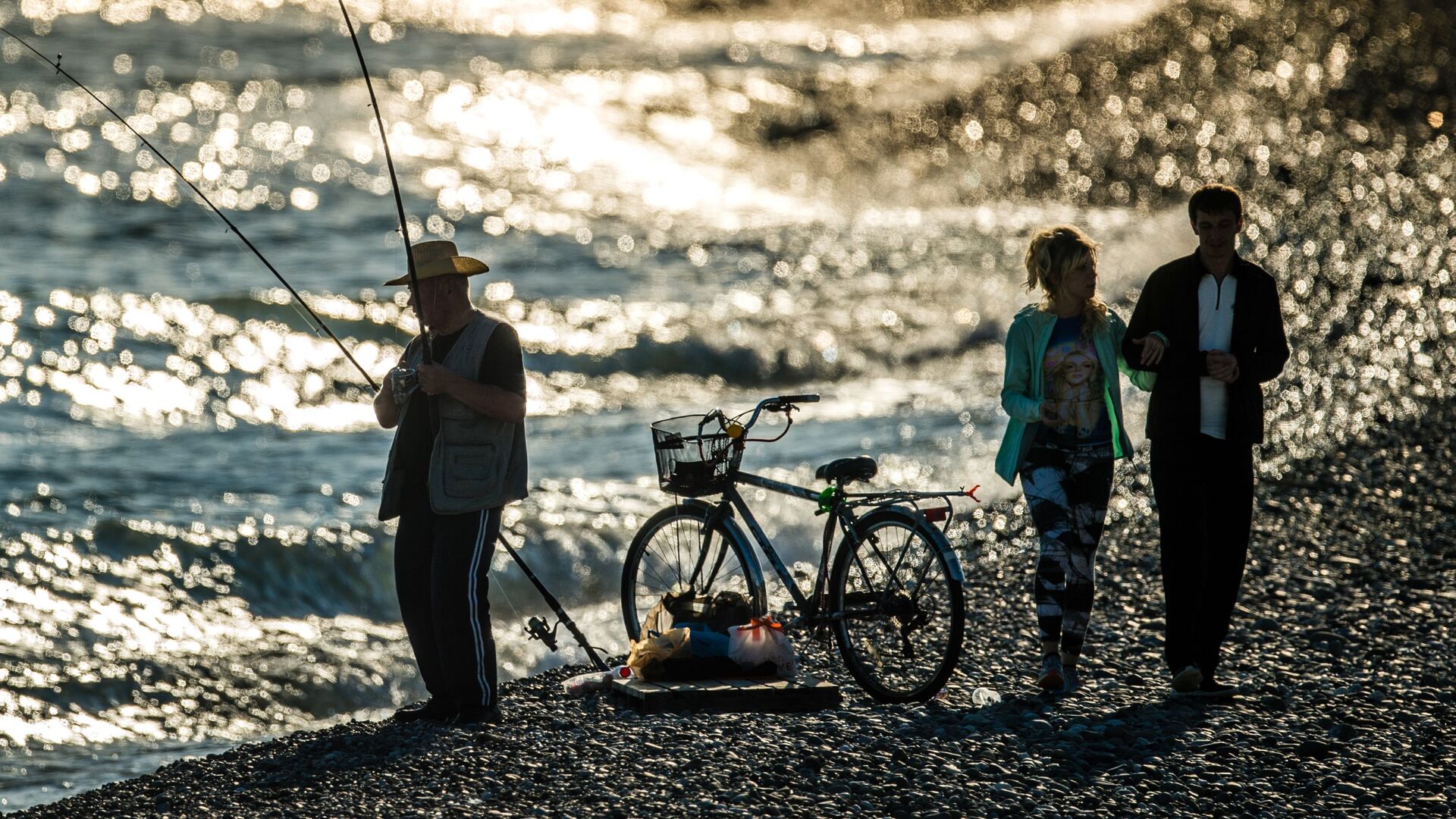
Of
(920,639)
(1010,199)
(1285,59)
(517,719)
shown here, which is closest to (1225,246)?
(920,639)

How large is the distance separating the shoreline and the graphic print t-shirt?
106cm

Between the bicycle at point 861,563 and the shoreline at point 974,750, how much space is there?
0.70 ft

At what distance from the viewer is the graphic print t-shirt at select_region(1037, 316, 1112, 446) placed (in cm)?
615

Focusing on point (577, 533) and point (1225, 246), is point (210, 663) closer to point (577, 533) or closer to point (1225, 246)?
point (577, 533)

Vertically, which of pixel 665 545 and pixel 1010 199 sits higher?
pixel 1010 199

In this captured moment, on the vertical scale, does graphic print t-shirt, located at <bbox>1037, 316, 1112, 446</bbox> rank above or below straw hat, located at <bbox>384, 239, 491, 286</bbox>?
below

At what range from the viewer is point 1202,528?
6145 millimetres

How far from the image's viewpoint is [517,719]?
20.6 ft

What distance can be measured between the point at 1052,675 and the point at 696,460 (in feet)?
5.47

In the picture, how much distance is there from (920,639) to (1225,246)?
1.93 metres

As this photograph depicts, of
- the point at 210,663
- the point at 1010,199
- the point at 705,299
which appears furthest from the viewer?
the point at 1010,199

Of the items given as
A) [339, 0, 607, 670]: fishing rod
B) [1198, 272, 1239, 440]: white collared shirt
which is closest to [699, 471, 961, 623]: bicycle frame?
[339, 0, 607, 670]: fishing rod

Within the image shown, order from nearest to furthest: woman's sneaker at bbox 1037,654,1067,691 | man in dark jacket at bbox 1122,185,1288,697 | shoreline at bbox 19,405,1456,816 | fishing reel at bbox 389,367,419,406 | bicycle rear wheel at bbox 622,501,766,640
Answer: shoreline at bbox 19,405,1456,816 < man in dark jacket at bbox 1122,185,1288,697 < fishing reel at bbox 389,367,419,406 < woman's sneaker at bbox 1037,654,1067,691 < bicycle rear wheel at bbox 622,501,766,640

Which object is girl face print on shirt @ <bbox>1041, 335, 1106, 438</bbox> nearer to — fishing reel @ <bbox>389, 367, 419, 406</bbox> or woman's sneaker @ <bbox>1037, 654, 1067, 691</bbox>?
woman's sneaker @ <bbox>1037, 654, 1067, 691</bbox>
